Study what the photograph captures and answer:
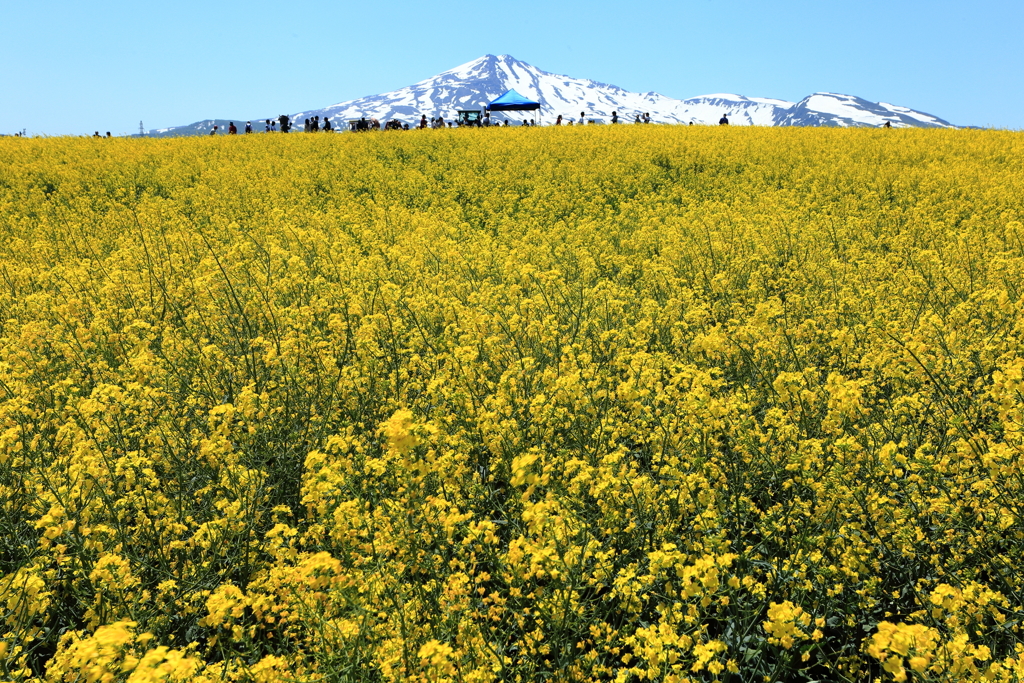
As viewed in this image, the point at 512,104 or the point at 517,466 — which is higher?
the point at 512,104

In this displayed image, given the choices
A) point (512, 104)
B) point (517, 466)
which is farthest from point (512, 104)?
point (517, 466)

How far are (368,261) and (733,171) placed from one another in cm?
1221

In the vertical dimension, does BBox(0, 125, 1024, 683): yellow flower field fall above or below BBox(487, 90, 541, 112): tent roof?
below

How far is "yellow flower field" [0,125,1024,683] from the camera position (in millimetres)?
2646

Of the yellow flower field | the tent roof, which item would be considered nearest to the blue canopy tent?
the tent roof

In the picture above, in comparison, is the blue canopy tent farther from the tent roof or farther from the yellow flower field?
the yellow flower field

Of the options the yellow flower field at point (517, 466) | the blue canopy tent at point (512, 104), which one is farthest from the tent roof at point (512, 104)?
the yellow flower field at point (517, 466)

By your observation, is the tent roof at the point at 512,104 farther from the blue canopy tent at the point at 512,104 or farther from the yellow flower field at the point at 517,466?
the yellow flower field at the point at 517,466

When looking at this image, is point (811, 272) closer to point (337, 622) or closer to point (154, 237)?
point (337, 622)

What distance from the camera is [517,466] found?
3.17m

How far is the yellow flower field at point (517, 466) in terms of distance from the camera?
2646 millimetres

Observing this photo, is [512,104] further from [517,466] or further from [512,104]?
[517,466]

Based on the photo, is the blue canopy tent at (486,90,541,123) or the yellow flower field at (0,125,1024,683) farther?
the blue canopy tent at (486,90,541,123)

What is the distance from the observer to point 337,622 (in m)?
2.61
